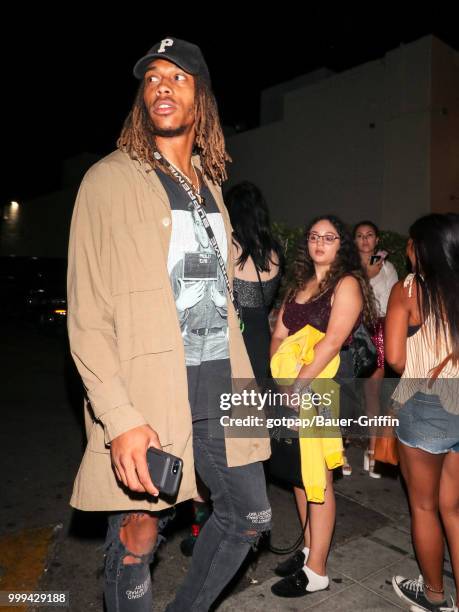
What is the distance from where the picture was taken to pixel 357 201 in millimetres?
14250

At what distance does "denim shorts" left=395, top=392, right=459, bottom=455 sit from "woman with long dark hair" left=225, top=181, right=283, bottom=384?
1.06m

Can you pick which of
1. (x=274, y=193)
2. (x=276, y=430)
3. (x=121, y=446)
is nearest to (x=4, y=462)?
(x=276, y=430)

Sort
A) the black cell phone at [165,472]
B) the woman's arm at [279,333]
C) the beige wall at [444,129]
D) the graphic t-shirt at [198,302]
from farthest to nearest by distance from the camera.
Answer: the beige wall at [444,129] → the woman's arm at [279,333] → the graphic t-shirt at [198,302] → the black cell phone at [165,472]

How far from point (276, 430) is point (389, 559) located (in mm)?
1255

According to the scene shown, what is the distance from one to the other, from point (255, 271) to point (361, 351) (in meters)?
0.87

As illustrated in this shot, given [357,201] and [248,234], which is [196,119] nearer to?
[248,234]

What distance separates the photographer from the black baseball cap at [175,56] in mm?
1989

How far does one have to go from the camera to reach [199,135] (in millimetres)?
2301

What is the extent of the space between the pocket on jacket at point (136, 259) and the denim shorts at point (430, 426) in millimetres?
1535

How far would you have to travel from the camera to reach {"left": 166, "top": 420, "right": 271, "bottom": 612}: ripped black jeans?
1.99 metres

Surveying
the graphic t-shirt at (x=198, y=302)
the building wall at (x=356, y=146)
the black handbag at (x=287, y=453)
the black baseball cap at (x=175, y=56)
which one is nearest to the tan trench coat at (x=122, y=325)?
the graphic t-shirt at (x=198, y=302)

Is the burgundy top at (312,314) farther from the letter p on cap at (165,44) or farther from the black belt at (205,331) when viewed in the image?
the letter p on cap at (165,44)

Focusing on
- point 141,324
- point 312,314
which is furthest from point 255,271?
point 141,324

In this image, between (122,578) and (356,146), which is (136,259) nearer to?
(122,578)
